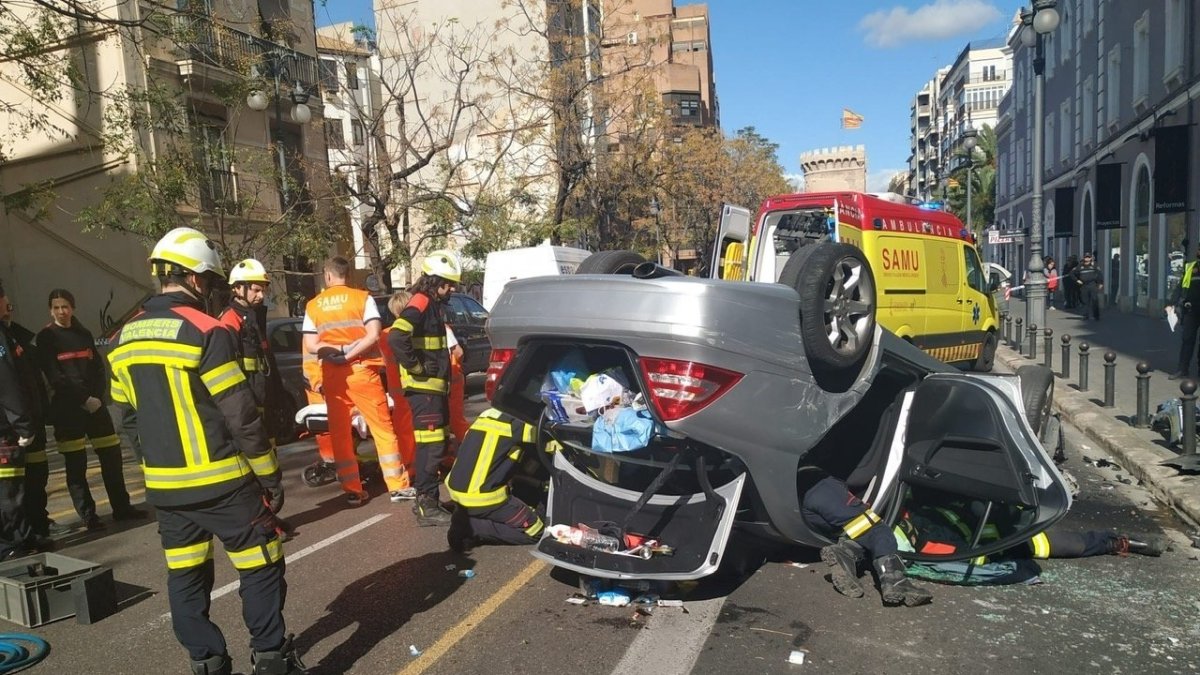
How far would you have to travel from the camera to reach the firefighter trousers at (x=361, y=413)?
6.42 metres

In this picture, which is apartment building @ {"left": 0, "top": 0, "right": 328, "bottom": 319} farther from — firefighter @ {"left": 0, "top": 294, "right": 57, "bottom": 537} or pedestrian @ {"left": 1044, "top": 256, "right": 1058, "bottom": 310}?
pedestrian @ {"left": 1044, "top": 256, "right": 1058, "bottom": 310}

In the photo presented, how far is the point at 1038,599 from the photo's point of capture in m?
4.10

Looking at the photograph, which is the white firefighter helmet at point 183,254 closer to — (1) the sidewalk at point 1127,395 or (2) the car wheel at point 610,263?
(2) the car wheel at point 610,263

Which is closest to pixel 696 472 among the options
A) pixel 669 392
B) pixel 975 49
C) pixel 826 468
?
pixel 669 392

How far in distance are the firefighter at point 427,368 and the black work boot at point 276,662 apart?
230cm

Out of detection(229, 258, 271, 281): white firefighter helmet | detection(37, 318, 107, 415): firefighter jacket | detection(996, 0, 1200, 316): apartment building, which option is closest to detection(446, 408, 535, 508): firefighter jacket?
detection(229, 258, 271, 281): white firefighter helmet

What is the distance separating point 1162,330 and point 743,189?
904 inches

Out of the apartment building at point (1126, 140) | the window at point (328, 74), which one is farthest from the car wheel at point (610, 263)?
the apartment building at point (1126, 140)

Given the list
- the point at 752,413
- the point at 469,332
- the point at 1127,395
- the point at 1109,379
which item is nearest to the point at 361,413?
the point at 752,413

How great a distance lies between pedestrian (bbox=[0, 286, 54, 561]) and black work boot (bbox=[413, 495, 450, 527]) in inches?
100

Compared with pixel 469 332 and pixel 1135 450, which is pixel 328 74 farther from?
pixel 1135 450

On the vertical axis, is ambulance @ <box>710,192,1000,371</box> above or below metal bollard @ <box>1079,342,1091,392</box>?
above

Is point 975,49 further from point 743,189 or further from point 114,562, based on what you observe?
point 114,562

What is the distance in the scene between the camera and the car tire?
16.3 ft
